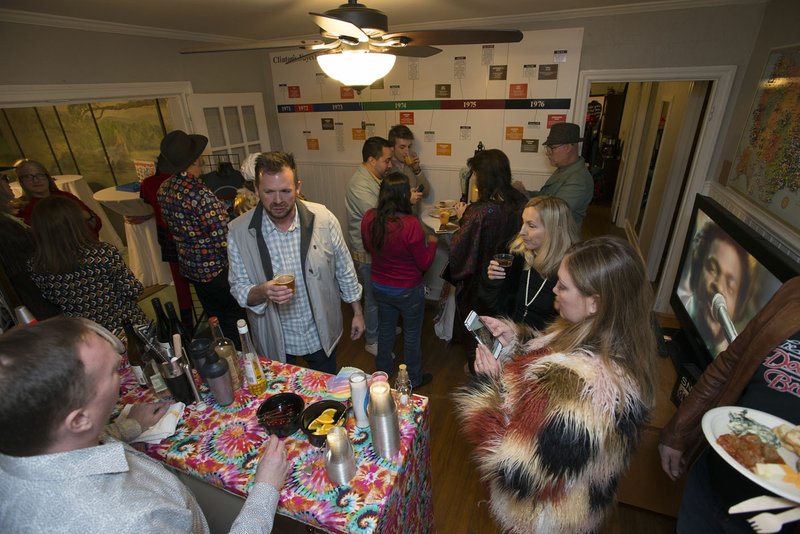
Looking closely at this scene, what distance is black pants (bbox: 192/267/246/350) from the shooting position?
2.63 meters

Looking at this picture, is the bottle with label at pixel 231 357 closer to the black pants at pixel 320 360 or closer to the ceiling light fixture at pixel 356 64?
the black pants at pixel 320 360

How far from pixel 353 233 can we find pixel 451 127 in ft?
5.05

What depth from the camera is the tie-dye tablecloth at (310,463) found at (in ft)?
3.17

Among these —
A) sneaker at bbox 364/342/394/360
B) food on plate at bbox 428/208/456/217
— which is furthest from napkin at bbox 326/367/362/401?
food on plate at bbox 428/208/456/217

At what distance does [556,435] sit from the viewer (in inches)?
40.1

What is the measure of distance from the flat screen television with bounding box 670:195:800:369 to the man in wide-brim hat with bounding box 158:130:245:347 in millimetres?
2835

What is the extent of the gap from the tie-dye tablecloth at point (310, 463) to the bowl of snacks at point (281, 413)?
0.03 metres

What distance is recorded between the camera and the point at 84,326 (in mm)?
832

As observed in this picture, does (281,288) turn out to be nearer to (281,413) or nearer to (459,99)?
(281,413)

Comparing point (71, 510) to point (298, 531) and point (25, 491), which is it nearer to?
point (25, 491)

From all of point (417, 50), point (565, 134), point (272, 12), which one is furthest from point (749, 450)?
point (272, 12)

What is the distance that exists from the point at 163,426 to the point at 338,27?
1.57 metres

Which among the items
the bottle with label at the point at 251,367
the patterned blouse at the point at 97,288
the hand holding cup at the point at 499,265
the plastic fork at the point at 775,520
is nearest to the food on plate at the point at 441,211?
the hand holding cup at the point at 499,265

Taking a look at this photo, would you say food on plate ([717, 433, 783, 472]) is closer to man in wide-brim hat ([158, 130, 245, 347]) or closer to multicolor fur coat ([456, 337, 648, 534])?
multicolor fur coat ([456, 337, 648, 534])
